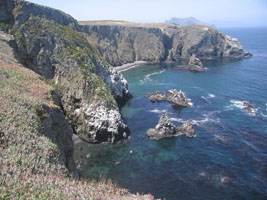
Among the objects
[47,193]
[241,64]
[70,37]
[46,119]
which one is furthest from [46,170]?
[241,64]

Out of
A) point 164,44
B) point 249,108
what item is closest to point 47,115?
point 249,108

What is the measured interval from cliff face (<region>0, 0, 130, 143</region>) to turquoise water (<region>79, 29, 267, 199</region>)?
6429 mm

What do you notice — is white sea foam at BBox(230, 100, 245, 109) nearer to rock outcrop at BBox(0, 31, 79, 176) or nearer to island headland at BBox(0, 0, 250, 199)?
island headland at BBox(0, 0, 250, 199)

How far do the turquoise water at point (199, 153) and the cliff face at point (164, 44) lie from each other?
81919mm

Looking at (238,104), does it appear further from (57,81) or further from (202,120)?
(57,81)

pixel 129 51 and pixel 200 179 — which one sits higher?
pixel 129 51

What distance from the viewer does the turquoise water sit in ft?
139

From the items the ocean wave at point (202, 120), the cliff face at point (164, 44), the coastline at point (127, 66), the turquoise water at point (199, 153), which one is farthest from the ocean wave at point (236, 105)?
the cliff face at point (164, 44)

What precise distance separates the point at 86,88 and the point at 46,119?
34454 mm

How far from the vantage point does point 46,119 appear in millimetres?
29797

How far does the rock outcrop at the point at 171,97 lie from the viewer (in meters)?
84.9

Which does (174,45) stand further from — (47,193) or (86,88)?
(47,193)

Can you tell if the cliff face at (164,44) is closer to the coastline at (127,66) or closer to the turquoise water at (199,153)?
the coastline at (127,66)

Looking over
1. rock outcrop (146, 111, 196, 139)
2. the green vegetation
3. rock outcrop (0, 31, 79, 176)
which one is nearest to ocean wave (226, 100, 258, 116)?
rock outcrop (146, 111, 196, 139)
